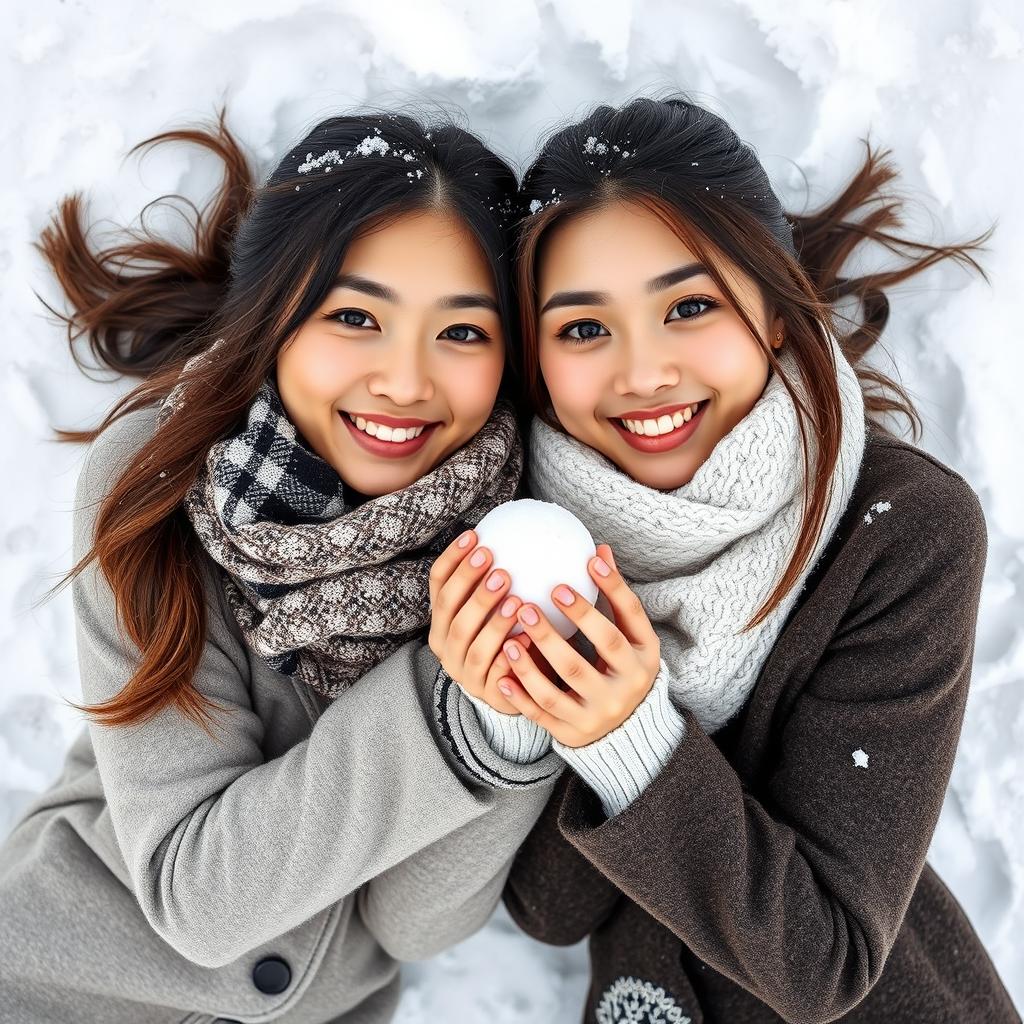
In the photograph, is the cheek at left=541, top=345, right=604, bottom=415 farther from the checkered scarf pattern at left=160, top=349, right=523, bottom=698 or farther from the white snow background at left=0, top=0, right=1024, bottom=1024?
the white snow background at left=0, top=0, right=1024, bottom=1024

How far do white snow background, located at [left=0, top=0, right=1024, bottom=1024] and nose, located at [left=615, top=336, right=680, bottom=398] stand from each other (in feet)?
2.76

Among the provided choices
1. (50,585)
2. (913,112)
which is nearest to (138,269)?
(50,585)

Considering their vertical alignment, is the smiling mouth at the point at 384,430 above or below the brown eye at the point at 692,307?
below

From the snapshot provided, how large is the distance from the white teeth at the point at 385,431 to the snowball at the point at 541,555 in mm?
364

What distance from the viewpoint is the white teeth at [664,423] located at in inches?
71.3

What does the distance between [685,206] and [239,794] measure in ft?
4.37

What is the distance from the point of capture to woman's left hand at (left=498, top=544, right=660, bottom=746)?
4.86 feet

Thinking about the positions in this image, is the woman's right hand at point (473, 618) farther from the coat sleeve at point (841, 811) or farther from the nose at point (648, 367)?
the nose at point (648, 367)

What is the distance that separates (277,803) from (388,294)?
3.07 ft

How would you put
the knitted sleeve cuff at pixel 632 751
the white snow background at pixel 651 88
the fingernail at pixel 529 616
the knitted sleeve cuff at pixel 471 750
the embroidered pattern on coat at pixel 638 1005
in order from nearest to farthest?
the fingernail at pixel 529 616, the knitted sleeve cuff at pixel 632 751, the knitted sleeve cuff at pixel 471 750, the embroidered pattern on coat at pixel 638 1005, the white snow background at pixel 651 88

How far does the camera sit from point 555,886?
6.96 feet

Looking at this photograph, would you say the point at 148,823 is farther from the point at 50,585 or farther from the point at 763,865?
the point at 763,865

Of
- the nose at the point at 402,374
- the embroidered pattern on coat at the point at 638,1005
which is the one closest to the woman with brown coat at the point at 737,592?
the nose at the point at 402,374

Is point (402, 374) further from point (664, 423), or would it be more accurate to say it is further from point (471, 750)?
point (471, 750)
